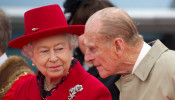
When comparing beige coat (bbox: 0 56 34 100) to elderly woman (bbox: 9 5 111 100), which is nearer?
elderly woman (bbox: 9 5 111 100)

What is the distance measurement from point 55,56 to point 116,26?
571 millimetres

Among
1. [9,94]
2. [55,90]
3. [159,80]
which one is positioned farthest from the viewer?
[9,94]

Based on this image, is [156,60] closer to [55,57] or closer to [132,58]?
[132,58]

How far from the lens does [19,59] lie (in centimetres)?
378

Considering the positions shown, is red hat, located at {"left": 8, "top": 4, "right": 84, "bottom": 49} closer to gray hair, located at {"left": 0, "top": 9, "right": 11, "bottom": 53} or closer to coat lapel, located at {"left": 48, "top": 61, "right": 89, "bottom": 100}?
coat lapel, located at {"left": 48, "top": 61, "right": 89, "bottom": 100}

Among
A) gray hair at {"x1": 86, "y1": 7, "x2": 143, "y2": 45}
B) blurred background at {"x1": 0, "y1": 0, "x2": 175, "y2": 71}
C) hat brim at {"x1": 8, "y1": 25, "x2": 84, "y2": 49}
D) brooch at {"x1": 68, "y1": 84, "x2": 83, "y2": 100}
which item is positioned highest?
gray hair at {"x1": 86, "y1": 7, "x2": 143, "y2": 45}

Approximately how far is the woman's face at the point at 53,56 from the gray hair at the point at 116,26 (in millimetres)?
394

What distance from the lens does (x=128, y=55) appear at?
270 cm

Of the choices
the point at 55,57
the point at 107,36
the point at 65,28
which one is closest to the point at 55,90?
the point at 55,57

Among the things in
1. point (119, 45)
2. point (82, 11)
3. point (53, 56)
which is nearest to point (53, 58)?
point (53, 56)

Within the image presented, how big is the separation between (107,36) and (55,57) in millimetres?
493

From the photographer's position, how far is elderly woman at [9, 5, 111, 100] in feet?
9.62

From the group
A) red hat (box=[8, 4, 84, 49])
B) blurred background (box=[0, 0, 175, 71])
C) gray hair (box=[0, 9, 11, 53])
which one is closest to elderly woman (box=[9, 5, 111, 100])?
red hat (box=[8, 4, 84, 49])

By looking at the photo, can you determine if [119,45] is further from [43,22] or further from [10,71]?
[10,71]
